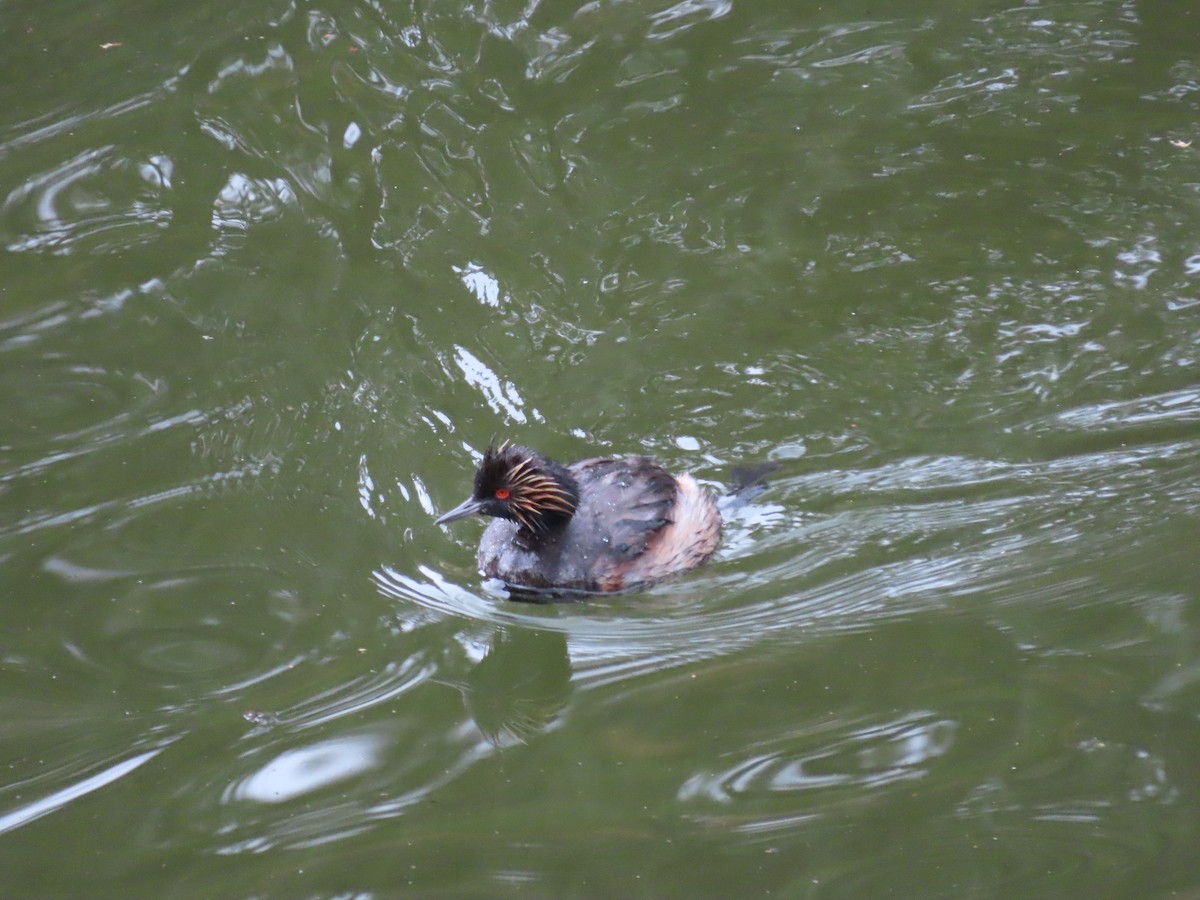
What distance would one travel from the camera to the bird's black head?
6711 mm

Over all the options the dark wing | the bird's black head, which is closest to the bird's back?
the dark wing

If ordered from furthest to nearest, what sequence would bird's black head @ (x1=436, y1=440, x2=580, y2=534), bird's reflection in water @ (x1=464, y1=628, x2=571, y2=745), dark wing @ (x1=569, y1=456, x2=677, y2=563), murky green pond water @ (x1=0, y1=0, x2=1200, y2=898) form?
dark wing @ (x1=569, y1=456, x2=677, y2=563)
bird's black head @ (x1=436, y1=440, x2=580, y2=534)
bird's reflection in water @ (x1=464, y1=628, x2=571, y2=745)
murky green pond water @ (x1=0, y1=0, x2=1200, y2=898)

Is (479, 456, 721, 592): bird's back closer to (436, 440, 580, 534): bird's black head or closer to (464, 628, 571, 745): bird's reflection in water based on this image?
(436, 440, 580, 534): bird's black head

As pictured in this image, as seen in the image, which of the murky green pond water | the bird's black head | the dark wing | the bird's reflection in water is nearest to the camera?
the murky green pond water

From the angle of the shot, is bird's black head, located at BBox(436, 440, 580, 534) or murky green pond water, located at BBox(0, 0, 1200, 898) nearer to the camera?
murky green pond water, located at BBox(0, 0, 1200, 898)

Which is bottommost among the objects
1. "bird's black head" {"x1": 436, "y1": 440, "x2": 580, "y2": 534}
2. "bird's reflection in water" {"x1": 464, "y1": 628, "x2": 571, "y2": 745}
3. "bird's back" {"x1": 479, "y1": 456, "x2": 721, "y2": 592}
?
"bird's reflection in water" {"x1": 464, "y1": 628, "x2": 571, "y2": 745}

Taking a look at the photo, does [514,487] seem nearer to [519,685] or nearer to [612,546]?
[612,546]

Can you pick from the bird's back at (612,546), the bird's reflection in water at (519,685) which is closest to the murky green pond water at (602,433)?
the bird's reflection in water at (519,685)

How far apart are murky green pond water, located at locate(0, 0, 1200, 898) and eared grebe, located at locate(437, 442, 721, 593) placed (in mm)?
257

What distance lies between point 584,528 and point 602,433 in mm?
1057

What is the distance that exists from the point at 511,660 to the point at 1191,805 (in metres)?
3.10

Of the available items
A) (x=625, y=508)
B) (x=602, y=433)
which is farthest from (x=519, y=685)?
(x=602, y=433)

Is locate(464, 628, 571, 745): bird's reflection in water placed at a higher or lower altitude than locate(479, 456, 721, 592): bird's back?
lower

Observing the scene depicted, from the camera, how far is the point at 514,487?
673 centimetres
